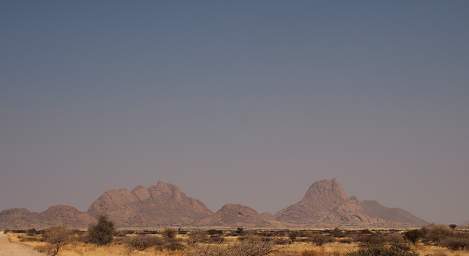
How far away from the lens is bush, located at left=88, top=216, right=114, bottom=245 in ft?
205

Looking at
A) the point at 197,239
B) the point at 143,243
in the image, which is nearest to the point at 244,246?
the point at 143,243

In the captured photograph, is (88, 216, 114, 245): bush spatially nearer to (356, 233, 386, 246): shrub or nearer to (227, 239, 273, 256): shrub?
(356, 233, 386, 246): shrub

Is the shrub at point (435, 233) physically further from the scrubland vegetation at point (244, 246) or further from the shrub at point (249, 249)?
the shrub at point (249, 249)

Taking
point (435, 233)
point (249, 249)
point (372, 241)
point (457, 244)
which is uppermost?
point (435, 233)

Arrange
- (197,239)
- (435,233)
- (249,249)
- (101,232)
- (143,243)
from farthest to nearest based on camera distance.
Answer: (197,239) < (435,233) < (101,232) < (143,243) < (249,249)

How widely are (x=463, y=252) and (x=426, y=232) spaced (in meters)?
19.9

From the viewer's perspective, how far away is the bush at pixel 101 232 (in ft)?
205

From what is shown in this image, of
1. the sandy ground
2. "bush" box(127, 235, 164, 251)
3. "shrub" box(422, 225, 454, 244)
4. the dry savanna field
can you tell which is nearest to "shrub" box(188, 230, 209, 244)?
the dry savanna field

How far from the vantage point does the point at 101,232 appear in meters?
Answer: 63.6

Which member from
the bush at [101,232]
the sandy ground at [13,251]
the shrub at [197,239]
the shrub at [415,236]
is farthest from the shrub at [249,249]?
the shrub at [415,236]

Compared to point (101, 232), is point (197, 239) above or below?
below

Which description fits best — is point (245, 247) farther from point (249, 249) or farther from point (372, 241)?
point (372, 241)

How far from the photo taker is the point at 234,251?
25.2 metres

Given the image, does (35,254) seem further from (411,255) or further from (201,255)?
(411,255)
